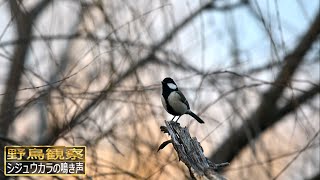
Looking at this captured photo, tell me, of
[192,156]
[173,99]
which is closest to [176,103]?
[173,99]

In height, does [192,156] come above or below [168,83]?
below

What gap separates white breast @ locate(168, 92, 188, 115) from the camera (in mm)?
1937

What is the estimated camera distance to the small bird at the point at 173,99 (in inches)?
76.3

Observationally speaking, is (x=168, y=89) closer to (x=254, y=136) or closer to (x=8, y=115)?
(x=254, y=136)

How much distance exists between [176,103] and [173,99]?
0.02m

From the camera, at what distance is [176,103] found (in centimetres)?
194

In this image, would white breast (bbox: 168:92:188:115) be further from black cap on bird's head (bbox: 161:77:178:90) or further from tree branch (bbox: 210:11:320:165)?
tree branch (bbox: 210:11:320:165)

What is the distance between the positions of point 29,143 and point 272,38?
4.10ft

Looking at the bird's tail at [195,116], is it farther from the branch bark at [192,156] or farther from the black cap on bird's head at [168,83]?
the branch bark at [192,156]

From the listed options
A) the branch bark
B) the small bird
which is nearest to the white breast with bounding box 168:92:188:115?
the small bird

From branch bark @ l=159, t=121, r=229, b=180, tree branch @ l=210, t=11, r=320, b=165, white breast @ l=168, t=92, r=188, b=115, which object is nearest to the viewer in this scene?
branch bark @ l=159, t=121, r=229, b=180

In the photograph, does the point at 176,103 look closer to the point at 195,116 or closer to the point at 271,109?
the point at 195,116

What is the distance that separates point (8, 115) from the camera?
86.7 inches

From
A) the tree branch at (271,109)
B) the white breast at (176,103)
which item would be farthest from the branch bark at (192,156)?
the tree branch at (271,109)
